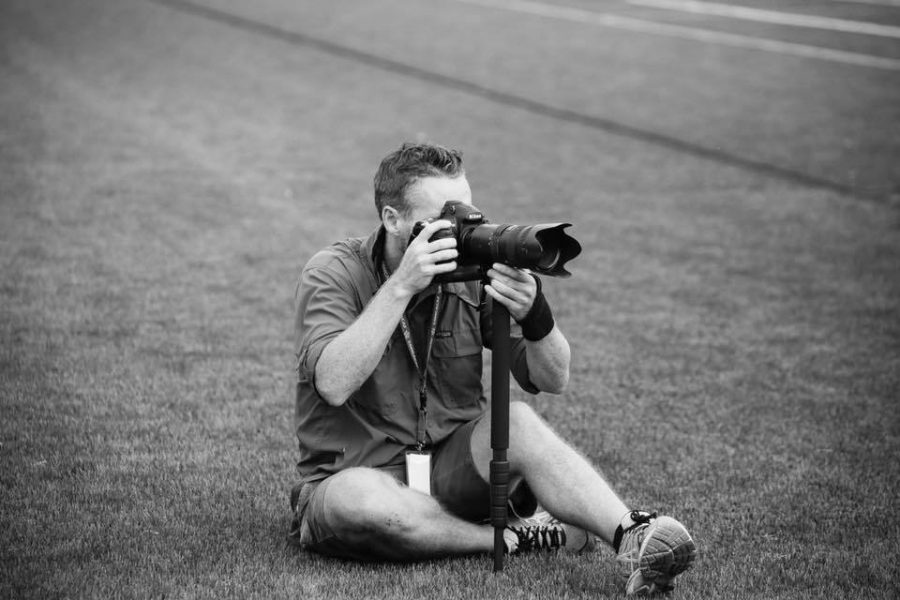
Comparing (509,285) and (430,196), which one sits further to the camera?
(430,196)

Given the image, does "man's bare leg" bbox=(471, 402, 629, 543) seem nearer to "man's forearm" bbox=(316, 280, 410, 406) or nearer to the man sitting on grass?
the man sitting on grass

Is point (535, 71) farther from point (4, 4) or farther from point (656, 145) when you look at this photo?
point (4, 4)

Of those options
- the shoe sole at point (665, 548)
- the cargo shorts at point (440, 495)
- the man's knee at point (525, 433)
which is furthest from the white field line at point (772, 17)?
the shoe sole at point (665, 548)

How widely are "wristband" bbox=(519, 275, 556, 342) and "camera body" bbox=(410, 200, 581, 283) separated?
0.14 metres

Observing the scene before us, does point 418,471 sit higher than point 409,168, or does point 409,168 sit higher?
point 409,168

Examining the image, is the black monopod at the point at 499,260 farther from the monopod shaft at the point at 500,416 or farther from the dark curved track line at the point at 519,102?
the dark curved track line at the point at 519,102

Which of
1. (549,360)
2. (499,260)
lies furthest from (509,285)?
(549,360)

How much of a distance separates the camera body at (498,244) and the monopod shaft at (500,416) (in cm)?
16

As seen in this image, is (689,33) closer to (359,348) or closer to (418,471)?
(418,471)

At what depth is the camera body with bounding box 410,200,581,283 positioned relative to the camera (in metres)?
2.92

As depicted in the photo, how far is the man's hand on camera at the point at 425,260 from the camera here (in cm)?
305

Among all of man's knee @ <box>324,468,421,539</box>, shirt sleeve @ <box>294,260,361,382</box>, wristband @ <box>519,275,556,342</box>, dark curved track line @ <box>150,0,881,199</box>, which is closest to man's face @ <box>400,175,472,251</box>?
shirt sleeve @ <box>294,260,361,382</box>

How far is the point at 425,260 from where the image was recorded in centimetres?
305

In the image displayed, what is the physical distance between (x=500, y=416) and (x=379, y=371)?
0.45 meters
